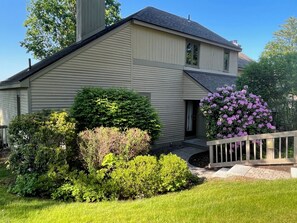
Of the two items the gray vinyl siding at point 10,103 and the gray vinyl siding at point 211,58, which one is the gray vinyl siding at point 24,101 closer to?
the gray vinyl siding at point 10,103

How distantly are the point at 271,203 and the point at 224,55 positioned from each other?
1322 centimetres

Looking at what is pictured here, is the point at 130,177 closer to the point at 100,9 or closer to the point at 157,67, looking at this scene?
the point at 157,67

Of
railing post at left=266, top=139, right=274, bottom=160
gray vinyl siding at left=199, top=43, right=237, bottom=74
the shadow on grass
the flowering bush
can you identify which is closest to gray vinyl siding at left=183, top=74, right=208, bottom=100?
gray vinyl siding at left=199, top=43, right=237, bottom=74

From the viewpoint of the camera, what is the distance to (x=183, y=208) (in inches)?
150

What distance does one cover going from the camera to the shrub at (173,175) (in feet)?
16.0

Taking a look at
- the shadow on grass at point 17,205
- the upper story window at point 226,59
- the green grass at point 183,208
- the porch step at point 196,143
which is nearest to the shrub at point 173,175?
the green grass at point 183,208

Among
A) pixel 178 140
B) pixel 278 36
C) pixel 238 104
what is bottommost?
pixel 178 140

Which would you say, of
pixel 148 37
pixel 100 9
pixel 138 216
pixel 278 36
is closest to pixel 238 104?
pixel 148 37

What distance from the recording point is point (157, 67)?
11.7m

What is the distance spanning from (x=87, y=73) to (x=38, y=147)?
4610mm

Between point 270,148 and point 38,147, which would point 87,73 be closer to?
point 38,147

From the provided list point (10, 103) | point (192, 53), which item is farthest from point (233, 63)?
point (10, 103)

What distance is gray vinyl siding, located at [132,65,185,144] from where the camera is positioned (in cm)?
1111

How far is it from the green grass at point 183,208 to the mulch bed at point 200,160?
4.31m
